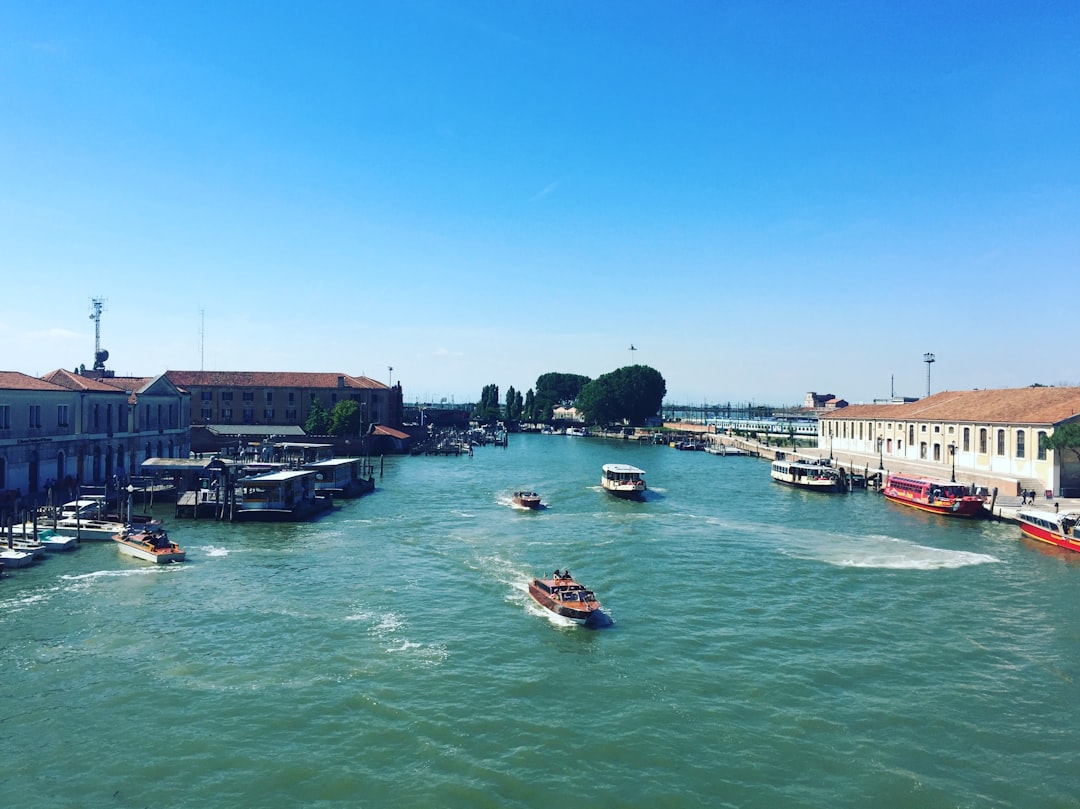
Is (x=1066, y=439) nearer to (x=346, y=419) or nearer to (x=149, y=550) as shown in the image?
(x=149, y=550)

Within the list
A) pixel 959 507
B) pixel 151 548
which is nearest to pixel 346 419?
Answer: pixel 151 548

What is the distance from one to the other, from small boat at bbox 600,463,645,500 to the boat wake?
21.3 meters

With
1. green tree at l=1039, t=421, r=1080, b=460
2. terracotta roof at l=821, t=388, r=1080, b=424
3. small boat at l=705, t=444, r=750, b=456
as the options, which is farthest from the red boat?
small boat at l=705, t=444, r=750, b=456

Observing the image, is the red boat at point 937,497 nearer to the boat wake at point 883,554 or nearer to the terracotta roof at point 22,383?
the boat wake at point 883,554

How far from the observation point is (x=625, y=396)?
191375 mm

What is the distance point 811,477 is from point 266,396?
8692 centimetres

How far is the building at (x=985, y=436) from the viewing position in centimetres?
5847

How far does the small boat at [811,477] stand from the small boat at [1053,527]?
2626cm

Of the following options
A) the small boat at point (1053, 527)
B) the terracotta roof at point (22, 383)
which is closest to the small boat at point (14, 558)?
the terracotta roof at point (22, 383)

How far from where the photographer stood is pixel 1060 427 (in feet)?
187

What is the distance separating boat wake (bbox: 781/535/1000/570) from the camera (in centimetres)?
4138

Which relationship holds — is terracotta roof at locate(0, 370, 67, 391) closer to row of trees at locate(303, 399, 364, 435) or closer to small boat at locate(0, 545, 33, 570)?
small boat at locate(0, 545, 33, 570)

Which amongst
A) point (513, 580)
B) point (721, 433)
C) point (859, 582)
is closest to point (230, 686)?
point (513, 580)

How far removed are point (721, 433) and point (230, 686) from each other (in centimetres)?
15539
